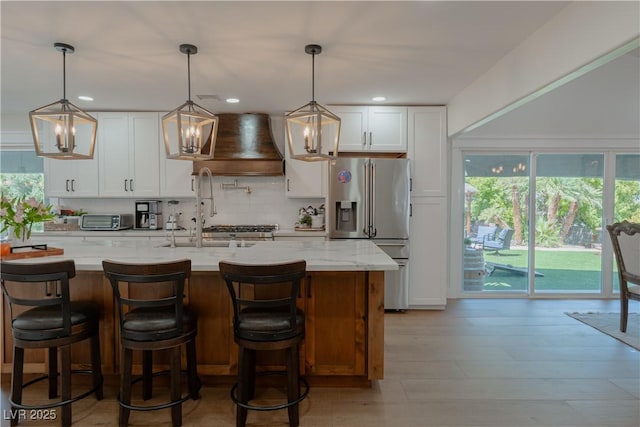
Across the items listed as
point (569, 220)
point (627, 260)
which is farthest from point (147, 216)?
point (569, 220)

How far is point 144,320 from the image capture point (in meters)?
1.97

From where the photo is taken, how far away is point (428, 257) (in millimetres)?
4270

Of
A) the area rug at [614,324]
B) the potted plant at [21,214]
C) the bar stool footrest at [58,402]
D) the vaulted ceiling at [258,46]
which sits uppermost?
the vaulted ceiling at [258,46]

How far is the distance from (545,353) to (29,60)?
16.4 ft

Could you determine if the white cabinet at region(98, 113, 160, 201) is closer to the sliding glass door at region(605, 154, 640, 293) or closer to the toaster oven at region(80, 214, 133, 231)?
the toaster oven at region(80, 214, 133, 231)

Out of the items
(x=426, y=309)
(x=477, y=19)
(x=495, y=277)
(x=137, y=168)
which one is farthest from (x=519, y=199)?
(x=137, y=168)

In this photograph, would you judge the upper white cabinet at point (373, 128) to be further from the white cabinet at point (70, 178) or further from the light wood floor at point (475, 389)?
the white cabinet at point (70, 178)

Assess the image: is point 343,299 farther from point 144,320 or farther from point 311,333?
point 144,320

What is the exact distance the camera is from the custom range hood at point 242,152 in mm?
4344

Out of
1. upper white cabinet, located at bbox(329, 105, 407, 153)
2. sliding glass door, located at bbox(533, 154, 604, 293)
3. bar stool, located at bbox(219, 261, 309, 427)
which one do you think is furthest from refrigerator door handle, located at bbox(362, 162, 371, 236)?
sliding glass door, located at bbox(533, 154, 604, 293)

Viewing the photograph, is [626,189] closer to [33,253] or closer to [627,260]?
[627,260]

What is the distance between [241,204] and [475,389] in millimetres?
3452

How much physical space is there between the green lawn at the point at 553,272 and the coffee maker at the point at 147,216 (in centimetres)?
451

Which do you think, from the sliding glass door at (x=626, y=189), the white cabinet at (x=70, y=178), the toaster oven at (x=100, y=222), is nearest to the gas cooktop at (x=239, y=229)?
the toaster oven at (x=100, y=222)
